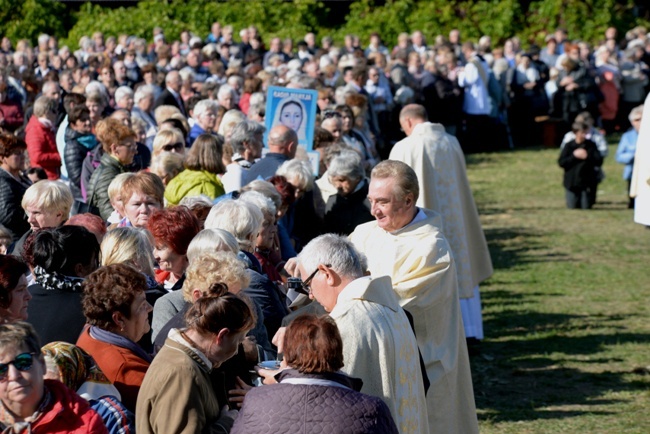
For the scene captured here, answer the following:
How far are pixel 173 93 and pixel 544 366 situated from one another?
23.3 feet

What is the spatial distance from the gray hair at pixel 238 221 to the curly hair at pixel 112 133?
9.94ft

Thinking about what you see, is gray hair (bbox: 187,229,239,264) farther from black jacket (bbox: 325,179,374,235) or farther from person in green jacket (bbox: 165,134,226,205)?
black jacket (bbox: 325,179,374,235)

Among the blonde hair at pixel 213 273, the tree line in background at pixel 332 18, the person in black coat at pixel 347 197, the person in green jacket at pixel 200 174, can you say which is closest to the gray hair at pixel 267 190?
the person in green jacket at pixel 200 174

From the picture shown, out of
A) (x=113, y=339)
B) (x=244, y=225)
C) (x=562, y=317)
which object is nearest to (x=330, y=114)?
(x=562, y=317)

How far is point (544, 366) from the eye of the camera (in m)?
9.91

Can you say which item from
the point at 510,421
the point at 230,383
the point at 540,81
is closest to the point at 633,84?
the point at 540,81

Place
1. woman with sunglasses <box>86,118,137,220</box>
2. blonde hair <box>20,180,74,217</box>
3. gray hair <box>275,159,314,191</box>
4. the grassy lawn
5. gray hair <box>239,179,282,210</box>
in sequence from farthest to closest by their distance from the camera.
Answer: woman with sunglasses <box>86,118,137,220</box> → gray hair <box>275,159,314,191</box> → the grassy lawn → gray hair <box>239,179,282,210</box> → blonde hair <box>20,180,74,217</box>

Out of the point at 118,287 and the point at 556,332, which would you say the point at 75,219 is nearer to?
the point at 118,287

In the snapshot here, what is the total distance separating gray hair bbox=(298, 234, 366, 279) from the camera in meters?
5.10

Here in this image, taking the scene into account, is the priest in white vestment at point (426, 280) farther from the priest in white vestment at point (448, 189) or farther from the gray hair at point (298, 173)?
the priest in white vestment at point (448, 189)

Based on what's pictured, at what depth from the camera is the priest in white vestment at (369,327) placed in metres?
4.84

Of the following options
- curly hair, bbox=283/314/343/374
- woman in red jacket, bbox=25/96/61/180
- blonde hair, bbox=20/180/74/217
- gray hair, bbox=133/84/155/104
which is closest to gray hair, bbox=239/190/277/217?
blonde hair, bbox=20/180/74/217

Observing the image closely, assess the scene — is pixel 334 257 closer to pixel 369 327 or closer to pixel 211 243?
pixel 369 327

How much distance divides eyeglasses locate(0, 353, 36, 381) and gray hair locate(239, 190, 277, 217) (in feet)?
10.7
